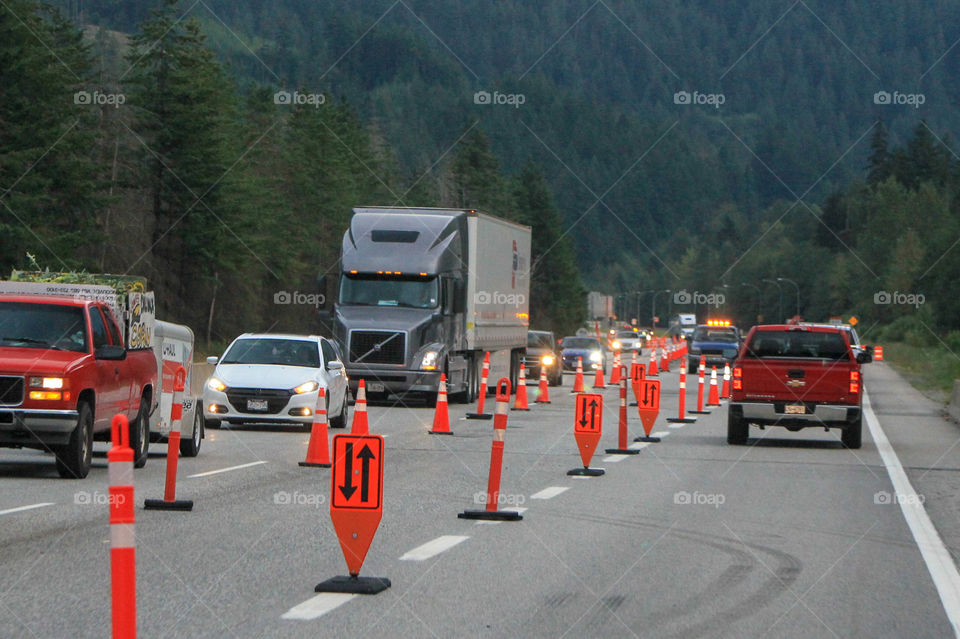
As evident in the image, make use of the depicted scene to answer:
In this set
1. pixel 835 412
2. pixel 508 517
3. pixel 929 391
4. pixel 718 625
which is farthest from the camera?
pixel 929 391

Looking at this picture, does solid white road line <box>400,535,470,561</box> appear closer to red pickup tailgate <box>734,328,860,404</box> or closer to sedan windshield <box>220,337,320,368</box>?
red pickup tailgate <box>734,328,860,404</box>

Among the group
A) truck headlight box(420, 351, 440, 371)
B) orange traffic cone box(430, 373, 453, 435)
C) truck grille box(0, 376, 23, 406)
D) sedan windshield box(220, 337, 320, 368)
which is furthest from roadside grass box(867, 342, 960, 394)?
truck grille box(0, 376, 23, 406)

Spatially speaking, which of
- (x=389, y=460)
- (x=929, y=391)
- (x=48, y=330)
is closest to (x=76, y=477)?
(x=48, y=330)

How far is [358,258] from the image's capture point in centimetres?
3167

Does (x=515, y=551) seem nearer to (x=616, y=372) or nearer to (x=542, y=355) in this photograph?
(x=542, y=355)

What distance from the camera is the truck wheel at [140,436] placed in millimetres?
16344

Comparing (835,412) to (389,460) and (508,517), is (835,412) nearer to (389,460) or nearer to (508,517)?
(389,460)

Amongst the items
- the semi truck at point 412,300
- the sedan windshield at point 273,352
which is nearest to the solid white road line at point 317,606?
the sedan windshield at point 273,352

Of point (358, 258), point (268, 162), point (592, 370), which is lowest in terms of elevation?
point (592, 370)

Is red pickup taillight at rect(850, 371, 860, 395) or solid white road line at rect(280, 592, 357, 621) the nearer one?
solid white road line at rect(280, 592, 357, 621)

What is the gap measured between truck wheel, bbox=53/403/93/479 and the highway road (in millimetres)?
234

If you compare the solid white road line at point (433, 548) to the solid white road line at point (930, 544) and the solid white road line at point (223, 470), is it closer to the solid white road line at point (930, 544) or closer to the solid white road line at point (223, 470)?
the solid white road line at point (930, 544)

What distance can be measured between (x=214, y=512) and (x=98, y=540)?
1939 millimetres

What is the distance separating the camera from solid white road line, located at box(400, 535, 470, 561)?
9850 mm
